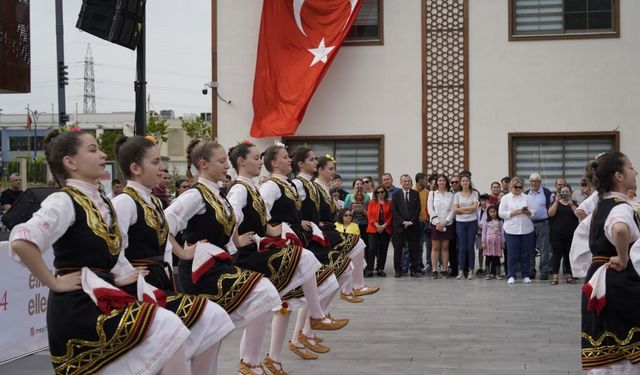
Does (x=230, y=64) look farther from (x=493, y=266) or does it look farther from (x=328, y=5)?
(x=493, y=266)

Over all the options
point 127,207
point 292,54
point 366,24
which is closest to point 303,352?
point 127,207

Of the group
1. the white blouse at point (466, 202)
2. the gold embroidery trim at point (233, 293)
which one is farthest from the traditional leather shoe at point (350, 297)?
the white blouse at point (466, 202)

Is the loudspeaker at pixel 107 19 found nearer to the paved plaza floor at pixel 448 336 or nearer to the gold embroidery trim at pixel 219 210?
the gold embroidery trim at pixel 219 210

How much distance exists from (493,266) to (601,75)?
719cm

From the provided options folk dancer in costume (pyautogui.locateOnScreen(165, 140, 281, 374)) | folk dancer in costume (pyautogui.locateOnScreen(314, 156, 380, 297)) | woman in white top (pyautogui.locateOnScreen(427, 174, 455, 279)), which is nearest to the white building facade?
woman in white top (pyautogui.locateOnScreen(427, 174, 455, 279))

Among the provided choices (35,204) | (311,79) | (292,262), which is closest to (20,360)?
(35,204)

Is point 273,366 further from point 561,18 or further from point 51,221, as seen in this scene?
point 561,18

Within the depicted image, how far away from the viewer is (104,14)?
8.50 m

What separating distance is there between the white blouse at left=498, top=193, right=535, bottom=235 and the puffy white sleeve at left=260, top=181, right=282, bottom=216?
312 inches

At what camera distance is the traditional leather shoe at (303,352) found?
883 cm

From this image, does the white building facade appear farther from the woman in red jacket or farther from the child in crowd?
the woman in red jacket

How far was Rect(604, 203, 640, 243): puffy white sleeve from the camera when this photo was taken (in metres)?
6.06

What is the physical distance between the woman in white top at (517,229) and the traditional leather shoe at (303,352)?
7.18 metres

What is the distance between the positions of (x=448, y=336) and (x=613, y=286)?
401 centimetres
